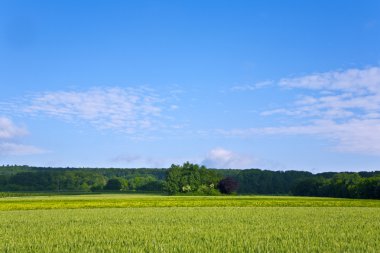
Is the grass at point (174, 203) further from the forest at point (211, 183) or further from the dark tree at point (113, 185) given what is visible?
the dark tree at point (113, 185)

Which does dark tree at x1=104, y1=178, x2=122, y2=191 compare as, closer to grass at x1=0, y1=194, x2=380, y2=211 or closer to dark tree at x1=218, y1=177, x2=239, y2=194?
dark tree at x1=218, y1=177, x2=239, y2=194

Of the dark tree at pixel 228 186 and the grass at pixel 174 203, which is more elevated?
the dark tree at pixel 228 186

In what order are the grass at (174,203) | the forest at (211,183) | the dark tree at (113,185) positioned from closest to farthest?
Answer: the grass at (174,203)
the forest at (211,183)
the dark tree at (113,185)

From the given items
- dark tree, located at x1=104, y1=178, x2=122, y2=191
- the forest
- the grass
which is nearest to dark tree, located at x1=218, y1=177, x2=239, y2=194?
the forest

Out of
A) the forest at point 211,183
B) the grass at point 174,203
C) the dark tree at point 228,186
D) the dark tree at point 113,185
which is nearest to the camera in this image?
the grass at point 174,203

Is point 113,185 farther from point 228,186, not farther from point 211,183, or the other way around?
point 228,186

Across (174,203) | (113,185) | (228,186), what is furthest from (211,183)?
(174,203)

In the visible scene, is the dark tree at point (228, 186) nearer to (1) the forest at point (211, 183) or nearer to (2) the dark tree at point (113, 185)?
(1) the forest at point (211, 183)

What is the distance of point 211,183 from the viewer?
112812mm

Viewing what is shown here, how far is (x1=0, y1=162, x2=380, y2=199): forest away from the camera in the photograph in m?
103

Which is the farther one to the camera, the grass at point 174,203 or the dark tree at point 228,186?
the dark tree at point 228,186

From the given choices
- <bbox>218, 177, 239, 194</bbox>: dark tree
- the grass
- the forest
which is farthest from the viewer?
<bbox>218, 177, 239, 194</bbox>: dark tree

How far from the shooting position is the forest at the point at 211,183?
103 meters

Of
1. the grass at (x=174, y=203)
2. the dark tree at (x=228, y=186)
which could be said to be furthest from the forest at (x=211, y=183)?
the grass at (x=174, y=203)
